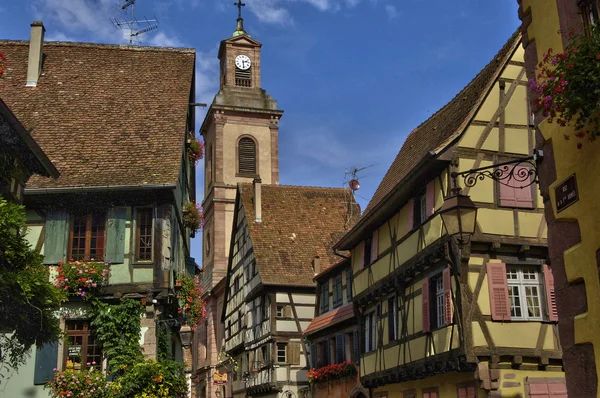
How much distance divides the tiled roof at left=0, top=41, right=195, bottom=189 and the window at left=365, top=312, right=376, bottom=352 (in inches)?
294

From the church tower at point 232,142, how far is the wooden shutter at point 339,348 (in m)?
26.7

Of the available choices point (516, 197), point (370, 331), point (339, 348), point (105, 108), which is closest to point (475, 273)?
point (516, 197)

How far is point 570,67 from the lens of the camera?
728 cm

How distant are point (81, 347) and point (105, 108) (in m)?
6.48

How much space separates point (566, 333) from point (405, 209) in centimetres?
1089

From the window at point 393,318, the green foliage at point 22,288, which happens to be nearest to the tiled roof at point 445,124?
the window at point 393,318

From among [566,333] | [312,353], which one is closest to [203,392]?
[312,353]

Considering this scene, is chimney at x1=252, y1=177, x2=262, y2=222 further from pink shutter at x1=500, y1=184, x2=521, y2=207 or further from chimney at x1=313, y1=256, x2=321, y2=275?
pink shutter at x1=500, y1=184, x2=521, y2=207

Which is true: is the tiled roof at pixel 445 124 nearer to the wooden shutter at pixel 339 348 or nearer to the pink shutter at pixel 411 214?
the pink shutter at pixel 411 214

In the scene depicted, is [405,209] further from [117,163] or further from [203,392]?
[203,392]

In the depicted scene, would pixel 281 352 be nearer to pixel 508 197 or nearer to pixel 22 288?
pixel 508 197

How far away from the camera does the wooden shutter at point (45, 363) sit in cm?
1647

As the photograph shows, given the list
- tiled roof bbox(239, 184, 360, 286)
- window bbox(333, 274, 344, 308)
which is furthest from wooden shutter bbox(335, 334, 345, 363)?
tiled roof bbox(239, 184, 360, 286)

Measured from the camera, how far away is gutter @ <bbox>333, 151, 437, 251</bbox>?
55.2 feet
